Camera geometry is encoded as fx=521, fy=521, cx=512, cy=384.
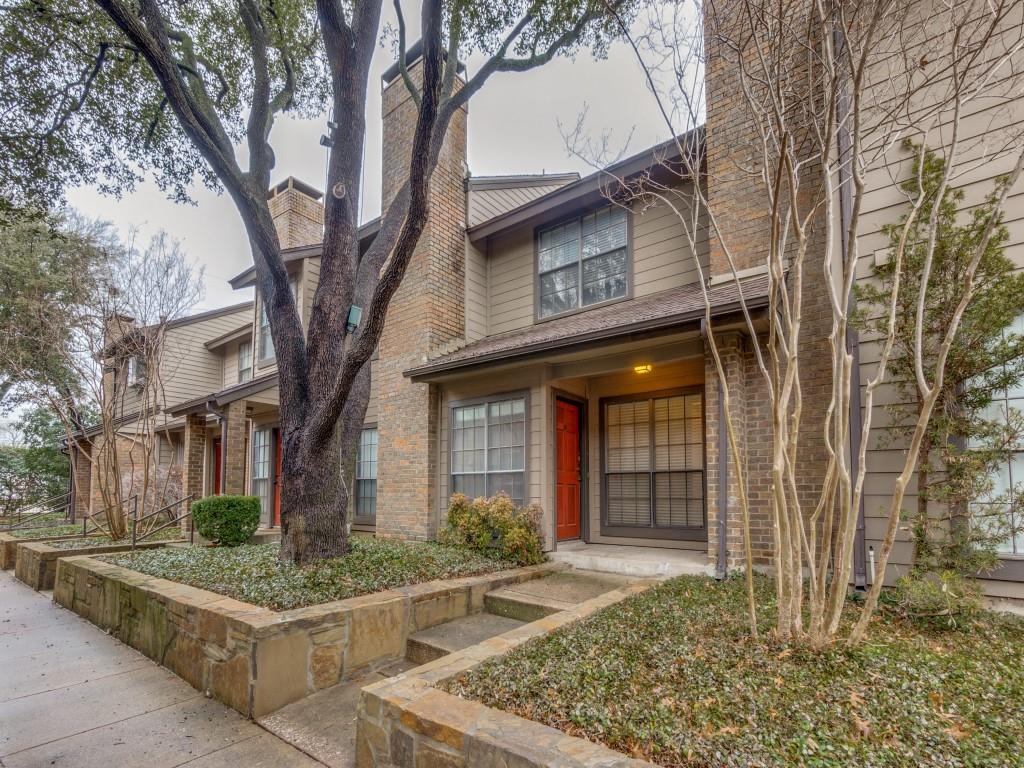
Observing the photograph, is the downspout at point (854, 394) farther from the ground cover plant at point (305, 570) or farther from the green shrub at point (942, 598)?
the ground cover plant at point (305, 570)

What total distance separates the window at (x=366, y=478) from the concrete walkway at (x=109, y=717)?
456 centimetres

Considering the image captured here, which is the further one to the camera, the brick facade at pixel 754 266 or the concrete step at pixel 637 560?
the concrete step at pixel 637 560

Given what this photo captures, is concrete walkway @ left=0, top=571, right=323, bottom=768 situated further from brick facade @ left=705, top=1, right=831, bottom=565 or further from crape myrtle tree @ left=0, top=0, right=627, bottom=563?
brick facade @ left=705, top=1, right=831, bottom=565

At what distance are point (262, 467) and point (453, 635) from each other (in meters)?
8.46

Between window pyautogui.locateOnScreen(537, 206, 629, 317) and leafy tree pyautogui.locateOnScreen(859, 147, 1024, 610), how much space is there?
347 centimetres

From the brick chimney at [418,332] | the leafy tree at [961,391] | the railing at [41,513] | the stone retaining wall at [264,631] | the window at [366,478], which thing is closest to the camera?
the stone retaining wall at [264,631]

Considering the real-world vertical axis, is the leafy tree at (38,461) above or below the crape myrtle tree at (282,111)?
below

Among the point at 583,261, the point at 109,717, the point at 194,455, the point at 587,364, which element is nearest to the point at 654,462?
the point at 587,364

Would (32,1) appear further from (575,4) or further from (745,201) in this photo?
(745,201)

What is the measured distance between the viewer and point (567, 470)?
718 centimetres

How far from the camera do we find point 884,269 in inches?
169

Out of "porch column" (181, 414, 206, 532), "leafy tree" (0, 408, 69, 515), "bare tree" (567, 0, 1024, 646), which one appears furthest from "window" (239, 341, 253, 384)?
"bare tree" (567, 0, 1024, 646)

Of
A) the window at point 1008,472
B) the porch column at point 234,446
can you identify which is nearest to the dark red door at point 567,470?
the window at point 1008,472

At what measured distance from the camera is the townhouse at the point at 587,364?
5.06 metres
